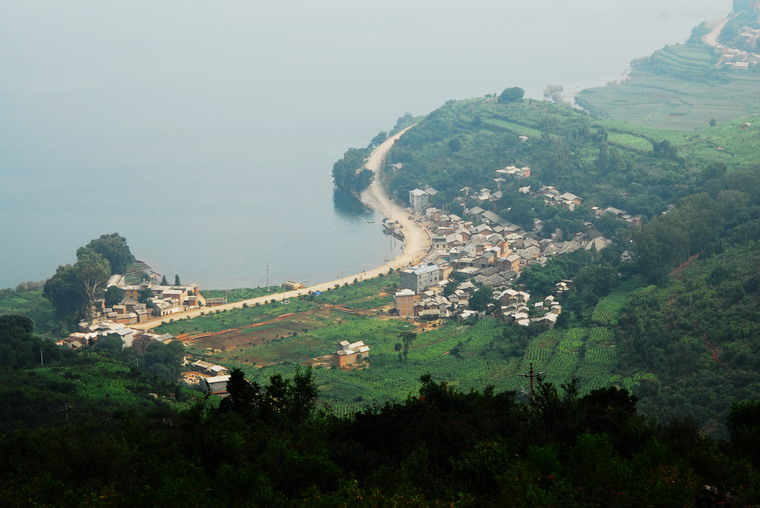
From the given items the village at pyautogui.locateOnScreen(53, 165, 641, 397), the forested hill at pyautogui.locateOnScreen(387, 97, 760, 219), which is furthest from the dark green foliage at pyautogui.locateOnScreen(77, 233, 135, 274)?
the forested hill at pyautogui.locateOnScreen(387, 97, 760, 219)

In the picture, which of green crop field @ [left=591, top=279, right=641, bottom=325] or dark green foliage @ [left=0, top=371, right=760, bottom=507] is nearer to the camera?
dark green foliage @ [left=0, top=371, right=760, bottom=507]

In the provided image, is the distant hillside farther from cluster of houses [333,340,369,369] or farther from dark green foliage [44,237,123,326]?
dark green foliage [44,237,123,326]

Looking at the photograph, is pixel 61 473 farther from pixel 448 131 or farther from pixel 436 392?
pixel 448 131

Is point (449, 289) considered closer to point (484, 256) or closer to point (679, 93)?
point (484, 256)

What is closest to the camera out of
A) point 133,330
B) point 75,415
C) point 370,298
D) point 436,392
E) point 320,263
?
point 436,392

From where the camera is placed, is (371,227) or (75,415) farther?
(371,227)

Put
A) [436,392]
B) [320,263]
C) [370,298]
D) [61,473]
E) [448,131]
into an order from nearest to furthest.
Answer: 1. [61,473]
2. [436,392]
3. [370,298]
4. [320,263]
5. [448,131]

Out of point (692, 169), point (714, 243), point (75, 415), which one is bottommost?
point (75, 415)

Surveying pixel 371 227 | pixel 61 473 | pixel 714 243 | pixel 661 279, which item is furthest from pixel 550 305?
pixel 61 473
